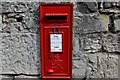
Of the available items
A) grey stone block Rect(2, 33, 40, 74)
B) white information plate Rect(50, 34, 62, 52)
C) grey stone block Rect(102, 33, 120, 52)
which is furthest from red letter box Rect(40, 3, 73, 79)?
grey stone block Rect(102, 33, 120, 52)

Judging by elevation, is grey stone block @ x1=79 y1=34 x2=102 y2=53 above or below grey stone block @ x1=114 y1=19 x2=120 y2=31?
below

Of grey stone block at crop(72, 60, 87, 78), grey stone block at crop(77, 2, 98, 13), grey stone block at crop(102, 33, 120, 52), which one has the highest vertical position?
grey stone block at crop(77, 2, 98, 13)

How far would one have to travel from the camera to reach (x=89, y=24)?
9.68 feet

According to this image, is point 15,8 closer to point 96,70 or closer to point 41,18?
point 41,18

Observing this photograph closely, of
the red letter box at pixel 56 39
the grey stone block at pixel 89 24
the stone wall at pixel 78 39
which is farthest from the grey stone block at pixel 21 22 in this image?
the grey stone block at pixel 89 24

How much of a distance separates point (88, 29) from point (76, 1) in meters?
0.34

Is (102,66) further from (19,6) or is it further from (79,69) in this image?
(19,6)

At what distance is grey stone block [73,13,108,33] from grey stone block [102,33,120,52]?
3.6 inches

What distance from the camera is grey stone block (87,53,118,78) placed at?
302 cm

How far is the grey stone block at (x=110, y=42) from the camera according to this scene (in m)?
2.98

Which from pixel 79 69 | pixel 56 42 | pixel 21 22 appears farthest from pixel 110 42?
pixel 21 22

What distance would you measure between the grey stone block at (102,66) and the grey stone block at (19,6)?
858 millimetres

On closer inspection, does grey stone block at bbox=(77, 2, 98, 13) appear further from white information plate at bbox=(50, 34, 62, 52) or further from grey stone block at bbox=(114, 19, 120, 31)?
white information plate at bbox=(50, 34, 62, 52)

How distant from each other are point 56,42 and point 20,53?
453 millimetres
